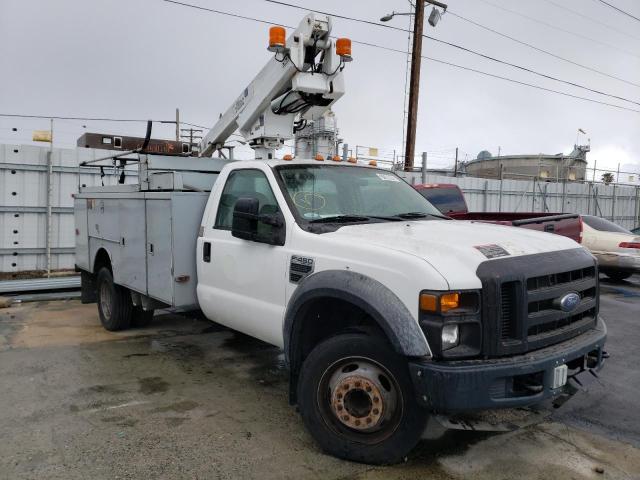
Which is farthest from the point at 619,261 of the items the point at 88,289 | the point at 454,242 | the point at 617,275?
the point at 88,289

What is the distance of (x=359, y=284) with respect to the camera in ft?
10.6

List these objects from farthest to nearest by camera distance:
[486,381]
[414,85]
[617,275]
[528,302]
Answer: [414,85]
[617,275]
[528,302]
[486,381]

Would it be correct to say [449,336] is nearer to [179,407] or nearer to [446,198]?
[179,407]

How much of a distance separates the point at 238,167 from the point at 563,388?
121 inches

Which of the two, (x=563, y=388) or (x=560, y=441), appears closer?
(x=563, y=388)

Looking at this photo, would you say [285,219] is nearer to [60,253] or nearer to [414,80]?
[60,253]

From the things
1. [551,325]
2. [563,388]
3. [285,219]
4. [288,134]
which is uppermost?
[288,134]

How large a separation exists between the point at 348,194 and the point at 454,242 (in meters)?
1.34

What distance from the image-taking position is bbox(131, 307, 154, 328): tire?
22.1ft

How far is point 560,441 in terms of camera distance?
375 centimetres

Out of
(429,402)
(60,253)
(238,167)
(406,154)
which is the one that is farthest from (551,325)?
(406,154)

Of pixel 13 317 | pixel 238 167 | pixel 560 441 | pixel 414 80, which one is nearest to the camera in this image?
pixel 560 441

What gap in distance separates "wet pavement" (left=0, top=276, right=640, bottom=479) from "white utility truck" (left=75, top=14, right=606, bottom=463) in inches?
17.0

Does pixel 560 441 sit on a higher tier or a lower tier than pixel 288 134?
lower
